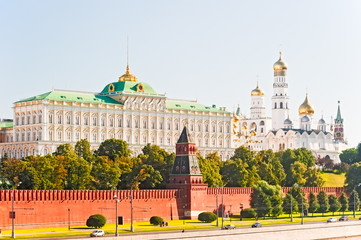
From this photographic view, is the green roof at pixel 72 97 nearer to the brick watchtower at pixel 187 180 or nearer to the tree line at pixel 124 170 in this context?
the tree line at pixel 124 170

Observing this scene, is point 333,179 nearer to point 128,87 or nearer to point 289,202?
point 128,87

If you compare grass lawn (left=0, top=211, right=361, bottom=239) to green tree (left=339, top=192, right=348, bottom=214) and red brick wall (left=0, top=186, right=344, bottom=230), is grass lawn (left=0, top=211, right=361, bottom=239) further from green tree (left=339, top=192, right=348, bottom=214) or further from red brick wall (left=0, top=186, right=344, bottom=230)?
green tree (left=339, top=192, right=348, bottom=214)

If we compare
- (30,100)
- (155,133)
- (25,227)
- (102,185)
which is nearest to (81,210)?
(25,227)

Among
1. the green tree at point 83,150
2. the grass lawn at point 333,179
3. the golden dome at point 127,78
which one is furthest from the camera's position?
the golden dome at point 127,78

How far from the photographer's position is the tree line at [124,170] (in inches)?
4348

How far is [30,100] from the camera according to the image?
160375 millimetres

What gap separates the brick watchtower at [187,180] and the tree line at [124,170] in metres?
5.25

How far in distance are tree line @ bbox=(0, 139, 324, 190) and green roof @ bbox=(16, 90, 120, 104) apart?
22154 millimetres

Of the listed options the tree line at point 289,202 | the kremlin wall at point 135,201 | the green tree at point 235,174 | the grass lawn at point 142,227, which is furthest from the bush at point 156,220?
the green tree at point 235,174

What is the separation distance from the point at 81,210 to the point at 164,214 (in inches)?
495

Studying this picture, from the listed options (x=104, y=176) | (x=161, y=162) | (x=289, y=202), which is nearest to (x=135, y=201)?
(x=104, y=176)

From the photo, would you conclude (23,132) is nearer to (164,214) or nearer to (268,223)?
(164,214)

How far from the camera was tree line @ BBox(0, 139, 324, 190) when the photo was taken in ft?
362

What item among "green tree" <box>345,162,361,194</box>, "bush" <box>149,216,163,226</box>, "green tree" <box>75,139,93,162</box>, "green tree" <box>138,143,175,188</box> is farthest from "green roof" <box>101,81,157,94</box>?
"bush" <box>149,216,163,226</box>
